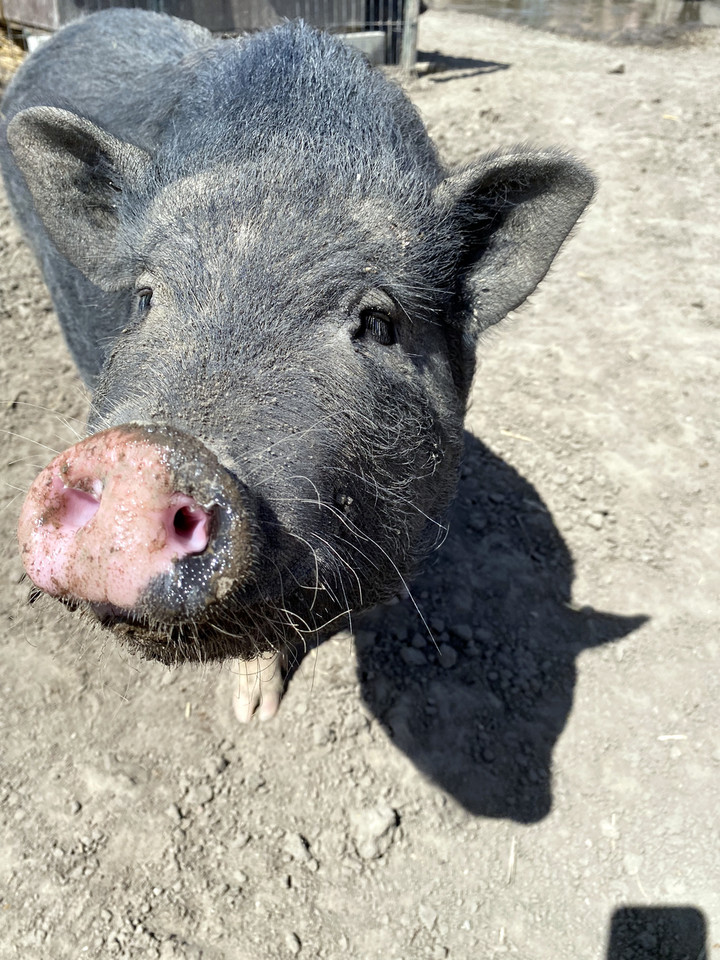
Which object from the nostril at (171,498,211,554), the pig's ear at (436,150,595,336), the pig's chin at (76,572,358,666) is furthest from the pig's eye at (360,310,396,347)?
the nostril at (171,498,211,554)

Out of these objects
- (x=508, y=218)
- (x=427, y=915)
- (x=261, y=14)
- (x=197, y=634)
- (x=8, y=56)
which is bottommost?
(x=427, y=915)

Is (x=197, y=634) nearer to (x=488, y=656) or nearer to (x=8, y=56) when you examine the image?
(x=488, y=656)

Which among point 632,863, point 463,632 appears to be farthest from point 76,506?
point 632,863

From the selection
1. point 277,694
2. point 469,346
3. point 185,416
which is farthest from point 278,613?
point 277,694

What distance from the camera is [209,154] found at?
8.68ft

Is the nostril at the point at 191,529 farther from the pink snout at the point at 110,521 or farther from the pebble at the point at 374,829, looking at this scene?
the pebble at the point at 374,829

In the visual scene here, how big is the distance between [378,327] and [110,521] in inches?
46.3

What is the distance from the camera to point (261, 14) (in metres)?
9.45

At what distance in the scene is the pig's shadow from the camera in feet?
12.0

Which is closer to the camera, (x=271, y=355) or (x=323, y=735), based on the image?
(x=271, y=355)

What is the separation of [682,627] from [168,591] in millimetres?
3268

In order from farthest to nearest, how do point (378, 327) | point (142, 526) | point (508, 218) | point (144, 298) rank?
point (508, 218) → point (144, 298) → point (378, 327) → point (142, 526)

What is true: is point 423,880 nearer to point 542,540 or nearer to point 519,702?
point 519,702

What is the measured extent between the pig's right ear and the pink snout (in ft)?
3.93
